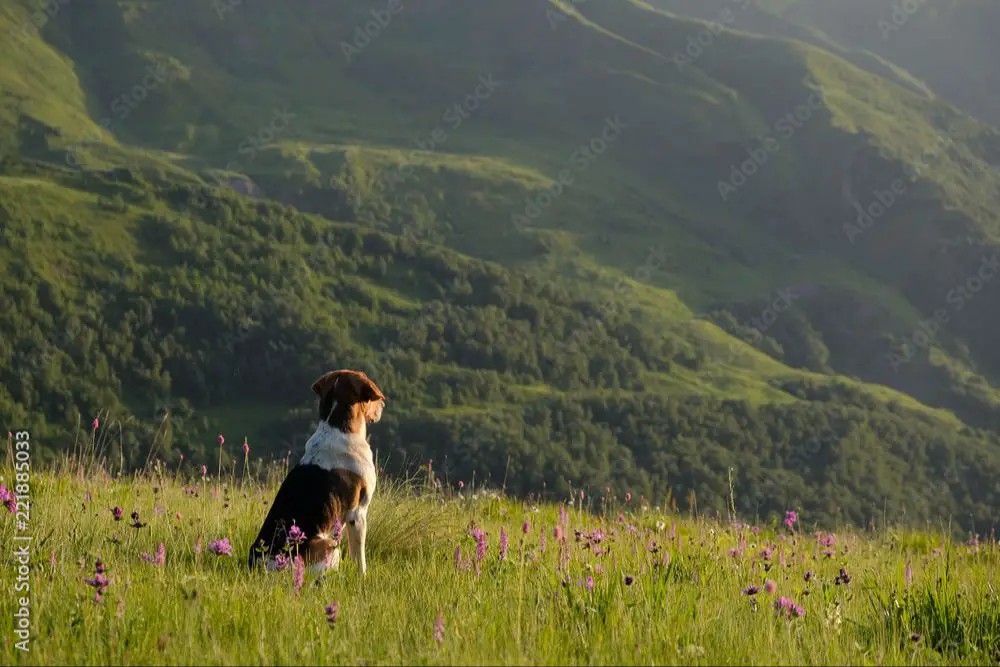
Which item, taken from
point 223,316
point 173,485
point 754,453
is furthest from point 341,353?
point 173,485

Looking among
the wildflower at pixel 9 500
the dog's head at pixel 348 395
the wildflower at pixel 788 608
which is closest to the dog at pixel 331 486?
the dog's head at pixel 348 395

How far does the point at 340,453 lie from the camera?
6746 millimetres

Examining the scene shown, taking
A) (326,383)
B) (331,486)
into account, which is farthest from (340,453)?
(326,383)

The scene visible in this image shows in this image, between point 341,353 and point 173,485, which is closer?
point 173,485

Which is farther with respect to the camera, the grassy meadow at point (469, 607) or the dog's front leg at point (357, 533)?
the dog's front leg at point (357, 533)

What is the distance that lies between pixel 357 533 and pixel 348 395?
1103 millimetres

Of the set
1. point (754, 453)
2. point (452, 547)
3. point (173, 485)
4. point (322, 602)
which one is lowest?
point (754, 453)

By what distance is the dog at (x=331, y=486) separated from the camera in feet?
19.7

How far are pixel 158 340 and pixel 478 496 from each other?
155 meters

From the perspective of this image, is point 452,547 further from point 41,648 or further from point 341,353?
point 341,353

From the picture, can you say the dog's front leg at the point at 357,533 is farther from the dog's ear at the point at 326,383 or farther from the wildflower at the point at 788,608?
the wildflower at the point at 788,608

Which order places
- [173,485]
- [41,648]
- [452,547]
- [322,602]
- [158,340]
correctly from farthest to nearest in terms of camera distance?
[158,340] → [173,485] → [452,547] → [322,602] → [41,648]

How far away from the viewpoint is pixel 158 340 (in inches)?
6132

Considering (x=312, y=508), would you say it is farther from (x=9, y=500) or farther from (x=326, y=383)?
(x=9, y=500)
